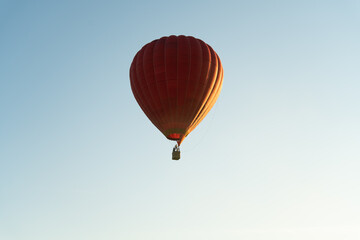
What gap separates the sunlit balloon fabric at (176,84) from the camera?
38.2 meters

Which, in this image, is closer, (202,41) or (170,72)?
(170,72)

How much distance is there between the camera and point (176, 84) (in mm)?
38219

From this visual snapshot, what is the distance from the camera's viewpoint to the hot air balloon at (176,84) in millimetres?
38156

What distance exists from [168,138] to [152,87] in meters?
4.30

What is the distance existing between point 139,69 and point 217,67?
255 inches

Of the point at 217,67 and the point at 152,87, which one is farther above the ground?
the point at 217,67

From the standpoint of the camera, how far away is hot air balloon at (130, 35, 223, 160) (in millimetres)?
38156

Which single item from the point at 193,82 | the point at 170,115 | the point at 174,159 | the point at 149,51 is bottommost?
the point at 174,159

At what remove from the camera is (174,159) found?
1494 inches

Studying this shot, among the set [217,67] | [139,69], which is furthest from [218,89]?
[139,69]

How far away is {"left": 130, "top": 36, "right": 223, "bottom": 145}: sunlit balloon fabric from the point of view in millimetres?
38156

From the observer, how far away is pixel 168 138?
126 ft

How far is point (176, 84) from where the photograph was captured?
1505 inches

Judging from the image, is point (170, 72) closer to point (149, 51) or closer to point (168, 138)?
point (149, 51)
